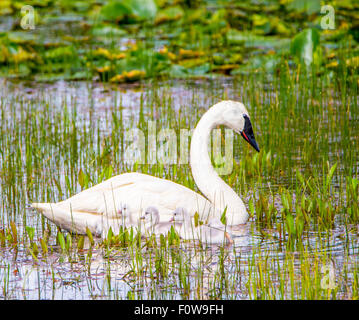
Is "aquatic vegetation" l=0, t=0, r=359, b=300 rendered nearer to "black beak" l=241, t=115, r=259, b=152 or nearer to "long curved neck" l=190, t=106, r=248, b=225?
"long curved neck" l=190, t=106, r=248, b=225

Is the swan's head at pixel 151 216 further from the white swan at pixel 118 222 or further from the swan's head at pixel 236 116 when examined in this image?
the swan's head at pixel 236 116

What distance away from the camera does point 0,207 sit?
7.88 metres

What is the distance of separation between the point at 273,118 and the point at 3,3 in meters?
10.9

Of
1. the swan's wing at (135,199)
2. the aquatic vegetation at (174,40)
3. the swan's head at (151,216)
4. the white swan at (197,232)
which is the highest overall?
the aquatic vegetation at (174,40)

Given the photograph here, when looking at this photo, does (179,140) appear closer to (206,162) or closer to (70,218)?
(206,162)

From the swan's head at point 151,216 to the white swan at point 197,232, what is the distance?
0.15 metres

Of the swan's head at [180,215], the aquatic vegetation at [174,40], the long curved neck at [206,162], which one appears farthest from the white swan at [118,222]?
the aquatic vegetation at [174,40]

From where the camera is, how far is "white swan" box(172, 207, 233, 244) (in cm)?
660

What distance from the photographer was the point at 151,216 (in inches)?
265

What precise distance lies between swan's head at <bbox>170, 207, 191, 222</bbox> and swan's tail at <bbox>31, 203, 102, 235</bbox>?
631mm

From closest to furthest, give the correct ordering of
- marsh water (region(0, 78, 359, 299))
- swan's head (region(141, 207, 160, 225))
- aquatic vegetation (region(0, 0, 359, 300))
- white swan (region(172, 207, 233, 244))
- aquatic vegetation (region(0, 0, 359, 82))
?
marsh water (region(0, 78, 359, 299))
aquatic vegetation (region(0, 0, 359, 300))
white swan (region(172, 207, 233, 244))
swan's head (region(141, 207, 160, 225))
aquatic vegetation (region(0, 0, 359, 82))

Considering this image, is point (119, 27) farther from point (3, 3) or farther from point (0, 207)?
point (0, 207)

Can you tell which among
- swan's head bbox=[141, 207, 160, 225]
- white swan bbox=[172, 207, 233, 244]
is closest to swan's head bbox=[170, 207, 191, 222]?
white swan bbox=[172, 207, 233, 244]

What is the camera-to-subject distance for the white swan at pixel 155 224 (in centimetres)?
671
